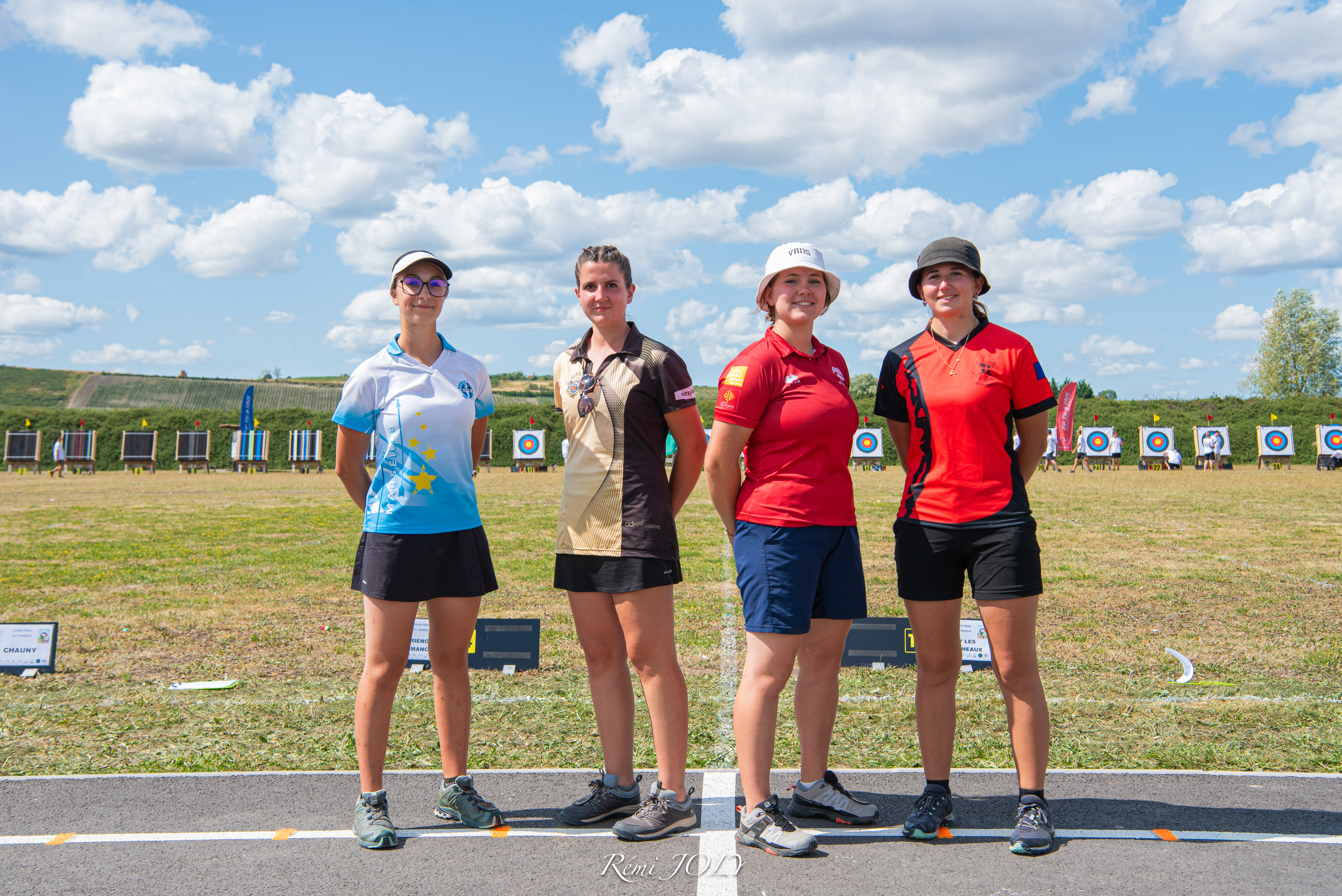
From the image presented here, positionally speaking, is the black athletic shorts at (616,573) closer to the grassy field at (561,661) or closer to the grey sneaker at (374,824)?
the grey sneaker at (374,824)

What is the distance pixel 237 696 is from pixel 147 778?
49.9 inches

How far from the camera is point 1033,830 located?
123 inches

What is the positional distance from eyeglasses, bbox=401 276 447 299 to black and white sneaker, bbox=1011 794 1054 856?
2.71 meters

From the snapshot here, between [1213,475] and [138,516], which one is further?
[1213,475]

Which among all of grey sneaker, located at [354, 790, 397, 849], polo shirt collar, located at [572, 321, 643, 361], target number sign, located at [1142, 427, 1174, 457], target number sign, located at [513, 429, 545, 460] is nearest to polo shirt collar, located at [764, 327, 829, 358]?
polo shirt collar, located at [572, 321, 643, 361]

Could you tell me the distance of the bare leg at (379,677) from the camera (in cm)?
327

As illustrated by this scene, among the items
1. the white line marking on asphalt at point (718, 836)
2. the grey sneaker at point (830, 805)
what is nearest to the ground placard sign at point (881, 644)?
the white line marking on asphalt at point (718, 836)

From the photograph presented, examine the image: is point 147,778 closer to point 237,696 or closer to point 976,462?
point 237,696

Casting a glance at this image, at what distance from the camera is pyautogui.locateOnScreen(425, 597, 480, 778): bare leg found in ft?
11.0

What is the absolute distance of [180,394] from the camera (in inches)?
3780

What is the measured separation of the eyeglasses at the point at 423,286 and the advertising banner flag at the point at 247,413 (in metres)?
36.3

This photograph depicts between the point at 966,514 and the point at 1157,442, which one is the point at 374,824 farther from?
the point at 1157,442

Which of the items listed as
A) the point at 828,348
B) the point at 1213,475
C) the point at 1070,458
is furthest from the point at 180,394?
the point at 828,348

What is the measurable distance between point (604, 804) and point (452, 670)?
28.6 inches
